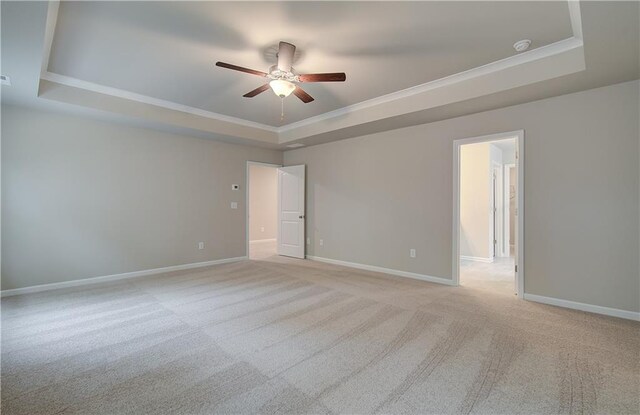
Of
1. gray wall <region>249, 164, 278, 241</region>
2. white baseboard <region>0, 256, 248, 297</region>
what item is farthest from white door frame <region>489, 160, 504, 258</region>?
white baseboard <region>0, 256, 248, 297</region>

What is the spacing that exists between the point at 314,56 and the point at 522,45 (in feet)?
6.57

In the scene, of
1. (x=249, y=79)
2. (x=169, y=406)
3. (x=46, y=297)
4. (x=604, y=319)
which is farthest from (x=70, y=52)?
(x=604, y=319)

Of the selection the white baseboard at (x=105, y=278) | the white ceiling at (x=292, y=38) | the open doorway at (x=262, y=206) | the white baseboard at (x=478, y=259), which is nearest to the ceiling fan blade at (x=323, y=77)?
the white ceiling at (x=292, y=38)

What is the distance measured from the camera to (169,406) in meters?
1.71

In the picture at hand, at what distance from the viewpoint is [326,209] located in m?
5.97

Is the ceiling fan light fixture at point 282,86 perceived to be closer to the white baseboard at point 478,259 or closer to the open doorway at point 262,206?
the white baseboard at point 478,259

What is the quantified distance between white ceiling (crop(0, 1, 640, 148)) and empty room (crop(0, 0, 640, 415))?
0.03 metres

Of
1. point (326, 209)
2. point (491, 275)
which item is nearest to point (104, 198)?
point (326, 209)

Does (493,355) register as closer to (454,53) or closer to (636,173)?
(636,173)

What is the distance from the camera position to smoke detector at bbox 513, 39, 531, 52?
8.90 feet

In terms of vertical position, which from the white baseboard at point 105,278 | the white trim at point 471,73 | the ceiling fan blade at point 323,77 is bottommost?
the white baseboard at point 105,278

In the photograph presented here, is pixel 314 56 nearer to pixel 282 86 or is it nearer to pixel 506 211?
pixel 282 86

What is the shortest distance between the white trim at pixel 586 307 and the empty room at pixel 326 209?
0.02 metres

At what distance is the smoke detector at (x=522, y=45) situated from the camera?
2713 millimetres
